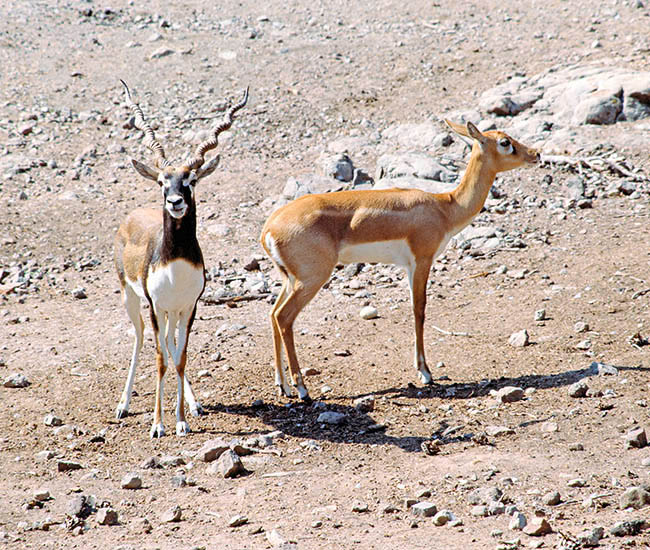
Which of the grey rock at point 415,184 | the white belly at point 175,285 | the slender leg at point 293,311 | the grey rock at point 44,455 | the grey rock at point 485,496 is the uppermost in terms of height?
the grey rock at point 415,184

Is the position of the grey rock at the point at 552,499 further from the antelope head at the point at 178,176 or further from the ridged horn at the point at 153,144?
the ridged horn at the point at 153,144

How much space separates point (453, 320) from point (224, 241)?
3.87m

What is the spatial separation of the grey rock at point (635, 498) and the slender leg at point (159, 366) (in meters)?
3.80

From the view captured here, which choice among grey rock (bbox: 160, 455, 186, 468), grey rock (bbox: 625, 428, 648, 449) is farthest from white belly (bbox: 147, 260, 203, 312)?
grey rock (bbox: 625, 428, 648, 449)

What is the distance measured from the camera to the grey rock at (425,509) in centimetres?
552

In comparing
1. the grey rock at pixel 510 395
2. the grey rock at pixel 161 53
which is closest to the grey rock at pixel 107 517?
the grey rock at pixel 510 395

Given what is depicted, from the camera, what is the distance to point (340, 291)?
35.6ft

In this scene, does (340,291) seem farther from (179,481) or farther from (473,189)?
(179,481)

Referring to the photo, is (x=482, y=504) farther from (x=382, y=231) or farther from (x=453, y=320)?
(x=453, y=320)

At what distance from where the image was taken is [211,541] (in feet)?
17.8

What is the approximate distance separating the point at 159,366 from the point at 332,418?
5.12 ft

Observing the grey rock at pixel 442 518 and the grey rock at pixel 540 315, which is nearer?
the grey rock at pixel 442 518

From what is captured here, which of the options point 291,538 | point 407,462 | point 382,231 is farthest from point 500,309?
point 291,538

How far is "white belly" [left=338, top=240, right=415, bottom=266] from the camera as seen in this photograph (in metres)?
8.41
